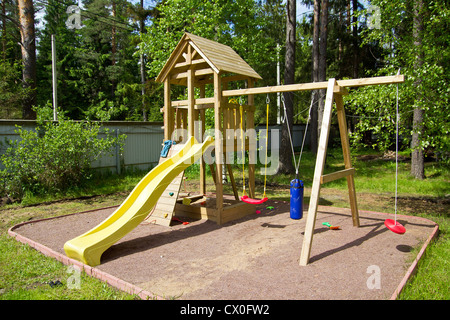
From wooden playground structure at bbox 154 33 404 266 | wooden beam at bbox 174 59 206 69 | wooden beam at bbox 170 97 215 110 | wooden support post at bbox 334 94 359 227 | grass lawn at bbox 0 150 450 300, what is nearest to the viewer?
grass lawn at bbox 0 150 450 300

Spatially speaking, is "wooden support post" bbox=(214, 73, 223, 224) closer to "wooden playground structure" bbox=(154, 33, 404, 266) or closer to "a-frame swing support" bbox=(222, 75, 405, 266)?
"wooden playground structure" bbox=(154, 33, 404, 266)

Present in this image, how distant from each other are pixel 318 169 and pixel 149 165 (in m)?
10.1

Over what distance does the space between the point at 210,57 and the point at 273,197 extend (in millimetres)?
4494

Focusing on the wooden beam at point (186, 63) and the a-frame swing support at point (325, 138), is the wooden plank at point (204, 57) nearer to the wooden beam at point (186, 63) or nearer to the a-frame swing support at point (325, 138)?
the wooden beam at point (186, 63)

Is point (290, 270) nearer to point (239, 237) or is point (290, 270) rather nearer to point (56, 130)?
point (239, 237)

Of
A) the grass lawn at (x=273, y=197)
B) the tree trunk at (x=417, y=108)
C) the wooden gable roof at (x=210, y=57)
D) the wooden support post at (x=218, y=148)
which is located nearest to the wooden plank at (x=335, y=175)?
the grass lawn at (x=273, y=197)

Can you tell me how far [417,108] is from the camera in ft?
22.3

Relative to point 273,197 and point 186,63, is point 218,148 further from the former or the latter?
point 273,197

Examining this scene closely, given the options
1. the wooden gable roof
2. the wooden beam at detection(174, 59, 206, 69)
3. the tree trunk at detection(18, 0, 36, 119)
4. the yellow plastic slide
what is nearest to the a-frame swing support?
the wooden gable roof

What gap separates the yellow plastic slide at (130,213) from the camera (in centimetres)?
455

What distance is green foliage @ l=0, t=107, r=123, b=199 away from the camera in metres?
8.66

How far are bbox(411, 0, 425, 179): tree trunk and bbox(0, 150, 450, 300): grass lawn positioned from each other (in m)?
0.50

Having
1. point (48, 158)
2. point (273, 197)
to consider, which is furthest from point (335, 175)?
point (48, 158)
